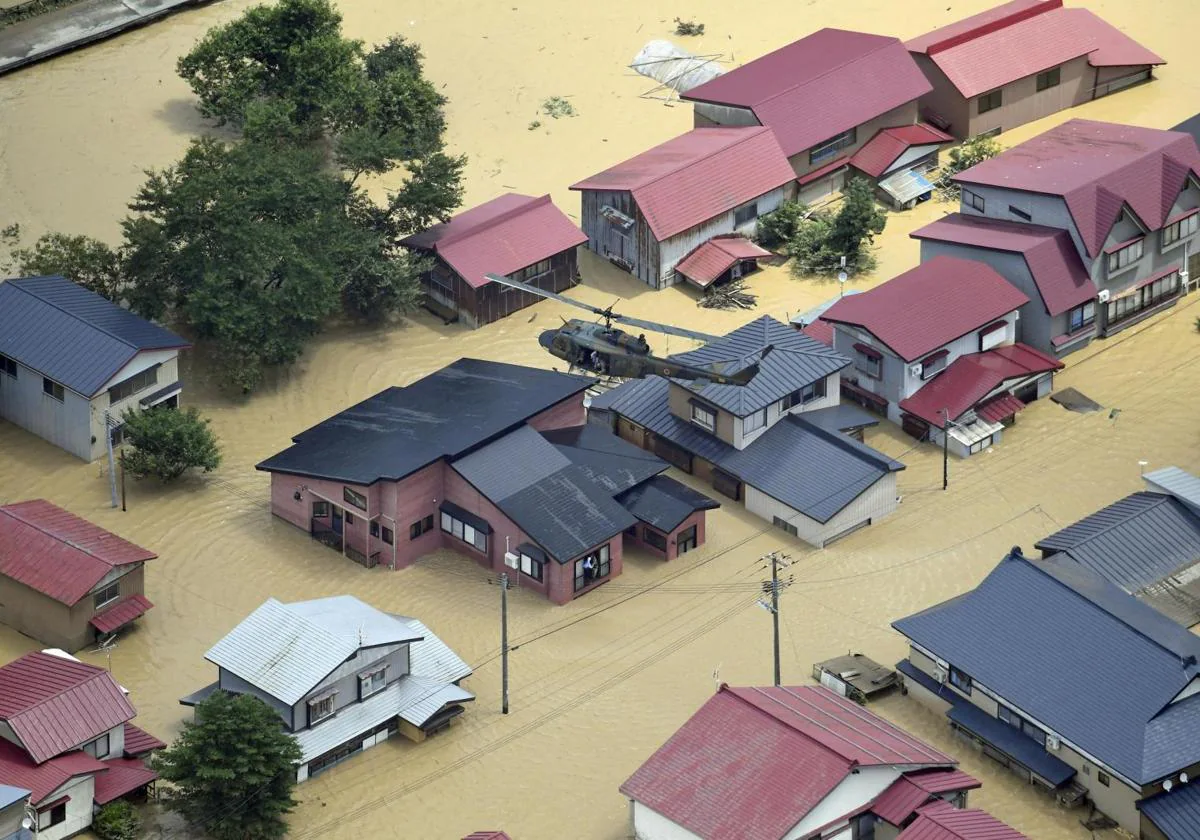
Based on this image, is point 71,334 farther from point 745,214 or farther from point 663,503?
point 745,214

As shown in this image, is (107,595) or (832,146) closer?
(107,595)

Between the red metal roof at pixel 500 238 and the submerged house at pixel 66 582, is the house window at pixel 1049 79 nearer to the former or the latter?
the red metal roof at pixel 500 238

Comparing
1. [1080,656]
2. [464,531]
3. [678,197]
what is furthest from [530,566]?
[678,197]

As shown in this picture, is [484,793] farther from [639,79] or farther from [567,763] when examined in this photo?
[639,79]

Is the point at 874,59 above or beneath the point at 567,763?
above

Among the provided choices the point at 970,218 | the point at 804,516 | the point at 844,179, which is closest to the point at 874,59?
the point at 844,179

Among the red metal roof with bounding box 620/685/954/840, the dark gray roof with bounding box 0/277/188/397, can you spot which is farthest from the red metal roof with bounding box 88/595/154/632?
the red metal roof with bounding box 620/685/954/840
